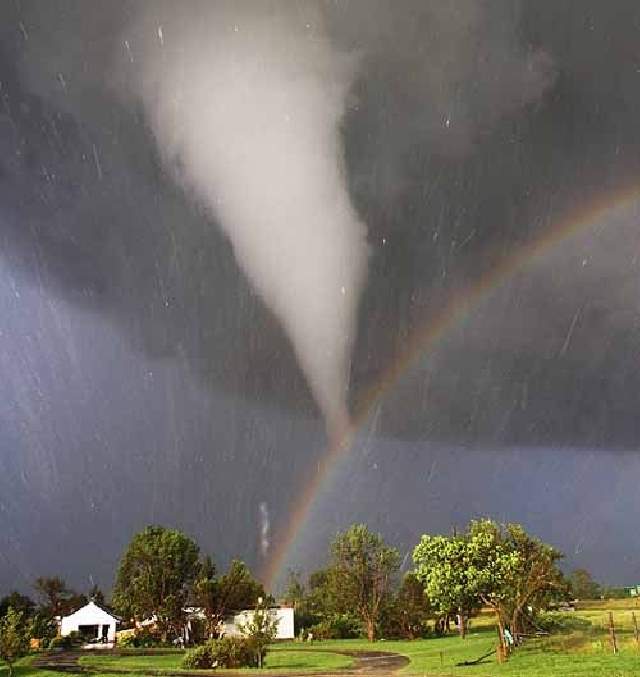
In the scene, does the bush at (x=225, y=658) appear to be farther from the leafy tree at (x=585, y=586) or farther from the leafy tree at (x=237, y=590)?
the leafy tree at (x=585, y=586)

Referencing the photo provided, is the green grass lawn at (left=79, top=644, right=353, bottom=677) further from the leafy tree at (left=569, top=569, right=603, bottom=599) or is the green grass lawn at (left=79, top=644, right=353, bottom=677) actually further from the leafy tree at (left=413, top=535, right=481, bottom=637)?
the leafy tree at (left=569, top=569, right=603, bottom=599)

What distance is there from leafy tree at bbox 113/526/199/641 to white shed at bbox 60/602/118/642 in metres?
17.2

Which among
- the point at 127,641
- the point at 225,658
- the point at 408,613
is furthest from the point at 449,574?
the point at 127,641

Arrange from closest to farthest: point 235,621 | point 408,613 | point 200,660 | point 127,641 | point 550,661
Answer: point 550,661
point 200,660
point 408,613
point 127,641
point 235,621

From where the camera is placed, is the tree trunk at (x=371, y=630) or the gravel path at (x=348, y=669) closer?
the gravel path at (x=348, y=669)

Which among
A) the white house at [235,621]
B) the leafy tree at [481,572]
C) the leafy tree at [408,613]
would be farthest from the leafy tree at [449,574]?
the white house at [235,621]

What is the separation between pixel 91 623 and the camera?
373ft

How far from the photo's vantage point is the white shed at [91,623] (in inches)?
4414

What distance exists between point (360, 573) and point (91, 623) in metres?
51.6

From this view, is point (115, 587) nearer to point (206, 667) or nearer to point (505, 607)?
point (206, 667)

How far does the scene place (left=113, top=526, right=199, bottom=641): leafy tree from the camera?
3656 inches

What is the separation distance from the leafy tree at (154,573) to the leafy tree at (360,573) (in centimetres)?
2022

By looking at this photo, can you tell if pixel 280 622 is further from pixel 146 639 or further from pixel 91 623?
pixel 91 623

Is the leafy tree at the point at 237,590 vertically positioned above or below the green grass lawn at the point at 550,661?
above
